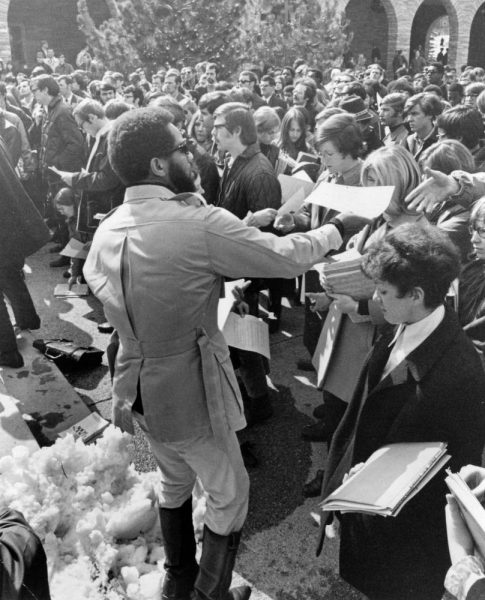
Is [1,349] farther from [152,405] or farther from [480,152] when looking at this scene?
[480,152]

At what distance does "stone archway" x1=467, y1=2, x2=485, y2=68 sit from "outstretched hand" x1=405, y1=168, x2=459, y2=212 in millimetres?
30558

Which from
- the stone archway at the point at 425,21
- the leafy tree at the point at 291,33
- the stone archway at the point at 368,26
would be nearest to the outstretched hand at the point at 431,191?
the leafy tree at the point at 291,33

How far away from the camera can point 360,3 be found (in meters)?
28.4

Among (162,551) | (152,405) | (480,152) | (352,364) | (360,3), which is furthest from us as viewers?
(360,3)

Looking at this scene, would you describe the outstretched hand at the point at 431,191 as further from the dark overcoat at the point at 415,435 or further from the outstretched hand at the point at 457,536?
the outstretched hand at the point at 457,536

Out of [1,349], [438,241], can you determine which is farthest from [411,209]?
[1,349]

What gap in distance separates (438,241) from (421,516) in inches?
36.1

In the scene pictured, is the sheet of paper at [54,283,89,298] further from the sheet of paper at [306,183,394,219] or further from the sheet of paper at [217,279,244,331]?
the sheet of paper at [306,183,394,219]

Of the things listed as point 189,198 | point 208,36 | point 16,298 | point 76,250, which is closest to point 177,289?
point 189,198

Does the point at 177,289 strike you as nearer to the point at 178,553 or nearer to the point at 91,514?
the point at 178,553

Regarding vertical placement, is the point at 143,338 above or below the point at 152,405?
above

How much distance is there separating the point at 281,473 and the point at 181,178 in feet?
6.34

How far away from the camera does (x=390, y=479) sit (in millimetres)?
1915

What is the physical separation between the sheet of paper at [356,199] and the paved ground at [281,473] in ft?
5.20
